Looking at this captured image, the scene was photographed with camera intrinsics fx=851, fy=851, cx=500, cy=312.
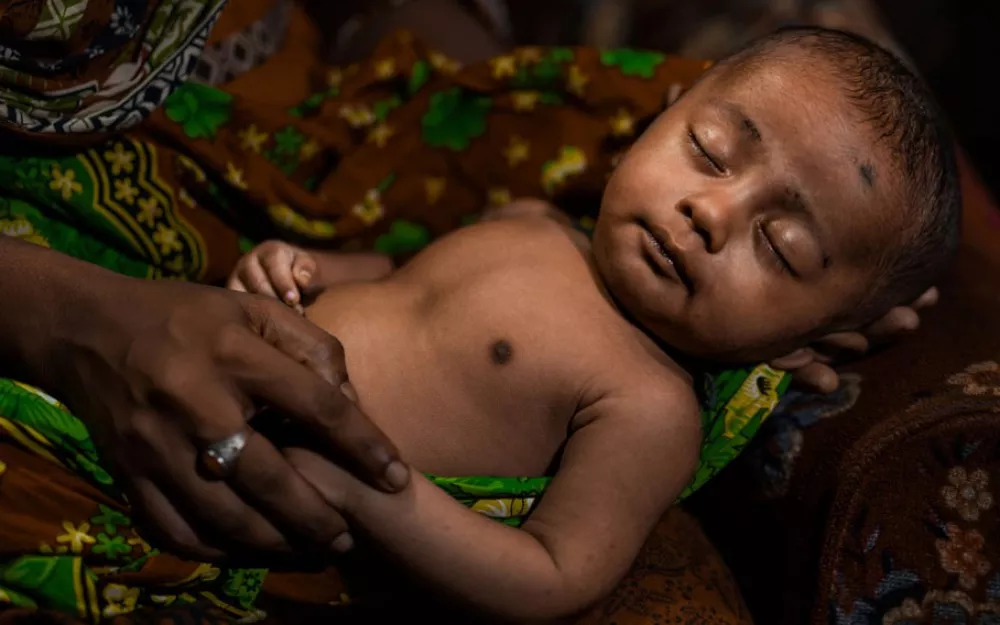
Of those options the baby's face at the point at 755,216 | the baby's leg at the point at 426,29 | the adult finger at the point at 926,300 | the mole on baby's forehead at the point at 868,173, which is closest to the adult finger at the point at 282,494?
the baby's face at the point at 755,216

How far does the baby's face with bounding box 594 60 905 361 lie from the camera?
0.95 meters

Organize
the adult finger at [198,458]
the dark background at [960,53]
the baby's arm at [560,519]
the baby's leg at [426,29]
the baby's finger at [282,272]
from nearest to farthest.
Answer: the adult finger at [198,458], the baby's arm at [560,519], the baby's finger at [282,272], the baby's leg at [426,29], the dark background at [960,53]

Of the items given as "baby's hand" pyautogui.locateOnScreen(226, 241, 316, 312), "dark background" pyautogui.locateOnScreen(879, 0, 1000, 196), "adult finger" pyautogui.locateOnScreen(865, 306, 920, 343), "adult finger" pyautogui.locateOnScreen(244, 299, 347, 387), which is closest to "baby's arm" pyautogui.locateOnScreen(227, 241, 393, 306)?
"baby's hand" pyautogui.locateOnScreen(226, 241, 316, 312)

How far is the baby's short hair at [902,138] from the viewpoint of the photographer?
0.97 m

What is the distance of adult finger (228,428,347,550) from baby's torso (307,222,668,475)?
24 cm

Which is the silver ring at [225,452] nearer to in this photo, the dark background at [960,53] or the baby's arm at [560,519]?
the baby's arm at [560,519]

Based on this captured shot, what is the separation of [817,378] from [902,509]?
20 centimetres

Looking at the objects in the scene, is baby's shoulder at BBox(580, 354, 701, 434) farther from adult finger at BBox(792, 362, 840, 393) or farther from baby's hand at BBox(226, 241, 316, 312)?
baby's hand at BBox(226, 241, 316, 312)

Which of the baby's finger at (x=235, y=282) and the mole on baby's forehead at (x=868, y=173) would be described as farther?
the baby's finger at (x=235, y=282)

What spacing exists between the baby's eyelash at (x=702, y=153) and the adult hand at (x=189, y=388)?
1.58 feet

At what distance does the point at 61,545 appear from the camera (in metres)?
0.84

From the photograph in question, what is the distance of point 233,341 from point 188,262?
19.2 inches

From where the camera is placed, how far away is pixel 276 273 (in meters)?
1.05

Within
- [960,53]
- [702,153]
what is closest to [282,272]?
[702,153]
